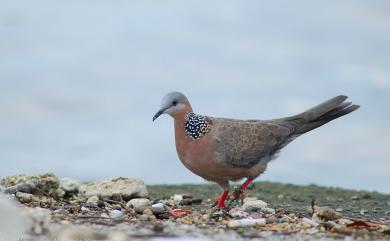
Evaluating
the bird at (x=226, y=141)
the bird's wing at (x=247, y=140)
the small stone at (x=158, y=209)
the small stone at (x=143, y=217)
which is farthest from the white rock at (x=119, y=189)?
the small stone at (x=143, y=217)

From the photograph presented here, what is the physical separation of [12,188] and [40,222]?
3.11m

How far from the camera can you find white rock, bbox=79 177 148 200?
9.31m

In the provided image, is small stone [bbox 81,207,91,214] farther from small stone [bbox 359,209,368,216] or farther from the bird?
small stone [bbox 359,209,368,216]

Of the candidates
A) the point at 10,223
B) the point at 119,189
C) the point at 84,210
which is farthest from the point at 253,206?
the point at 10,223

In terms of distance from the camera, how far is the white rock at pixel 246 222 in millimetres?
7164

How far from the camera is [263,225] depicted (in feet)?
24.1

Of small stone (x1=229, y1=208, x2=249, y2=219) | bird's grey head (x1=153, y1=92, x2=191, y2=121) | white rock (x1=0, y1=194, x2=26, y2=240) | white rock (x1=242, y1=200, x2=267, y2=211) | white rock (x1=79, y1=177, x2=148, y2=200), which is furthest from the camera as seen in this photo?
white rock (x1=79, y1=177, x2=148, y2=200)

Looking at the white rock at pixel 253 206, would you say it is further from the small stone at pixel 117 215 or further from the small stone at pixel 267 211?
the small stone at pixel 117 215

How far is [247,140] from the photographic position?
9578 mm

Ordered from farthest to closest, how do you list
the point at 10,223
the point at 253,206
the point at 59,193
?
the point at 59,193 → the point at 253,206 → the point at 10,223

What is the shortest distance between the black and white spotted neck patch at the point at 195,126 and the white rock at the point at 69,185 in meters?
1.80

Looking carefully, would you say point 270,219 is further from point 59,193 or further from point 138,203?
point 59,193

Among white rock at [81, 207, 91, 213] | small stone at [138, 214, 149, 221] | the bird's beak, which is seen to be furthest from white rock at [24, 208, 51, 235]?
the bird's beak

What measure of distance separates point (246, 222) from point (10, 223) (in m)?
2.39
